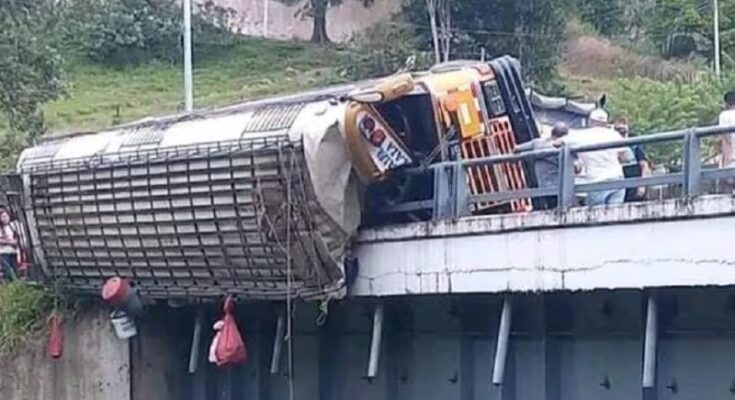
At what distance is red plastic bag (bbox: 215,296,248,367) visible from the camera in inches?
628

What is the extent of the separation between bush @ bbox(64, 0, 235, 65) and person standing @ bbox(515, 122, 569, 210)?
38.3 m

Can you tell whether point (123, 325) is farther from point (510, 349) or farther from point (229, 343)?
point (510, 349)

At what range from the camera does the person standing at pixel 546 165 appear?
13242mm

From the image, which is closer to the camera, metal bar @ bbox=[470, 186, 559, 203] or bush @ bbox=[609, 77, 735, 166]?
metal bar @ bbox=[470, 186, 559, 203]

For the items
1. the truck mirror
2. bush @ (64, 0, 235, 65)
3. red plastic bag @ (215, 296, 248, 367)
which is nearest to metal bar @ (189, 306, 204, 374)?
red plastic bag @ (215, 296, 248, 367)

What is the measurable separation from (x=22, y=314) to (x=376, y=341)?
6395mm

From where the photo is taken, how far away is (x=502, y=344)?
12.8 m

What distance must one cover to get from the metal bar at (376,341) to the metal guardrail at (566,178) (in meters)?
0.88

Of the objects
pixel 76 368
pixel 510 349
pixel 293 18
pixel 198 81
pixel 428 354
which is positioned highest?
pixel 293 18

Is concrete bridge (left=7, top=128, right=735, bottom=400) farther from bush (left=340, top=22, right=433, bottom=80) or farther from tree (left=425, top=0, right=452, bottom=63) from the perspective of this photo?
tree (left=425, top=0, right=452, bottom=63)

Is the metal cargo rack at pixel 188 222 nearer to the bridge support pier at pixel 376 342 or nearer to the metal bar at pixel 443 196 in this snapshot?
the bridge support pier at pixel 376 342

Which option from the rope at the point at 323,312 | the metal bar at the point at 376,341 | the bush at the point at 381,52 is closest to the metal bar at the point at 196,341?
the rope at the point at 323,312

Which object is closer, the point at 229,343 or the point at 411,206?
the point at 411,206

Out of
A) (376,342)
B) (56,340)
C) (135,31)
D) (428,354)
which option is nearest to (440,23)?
(135,31)
